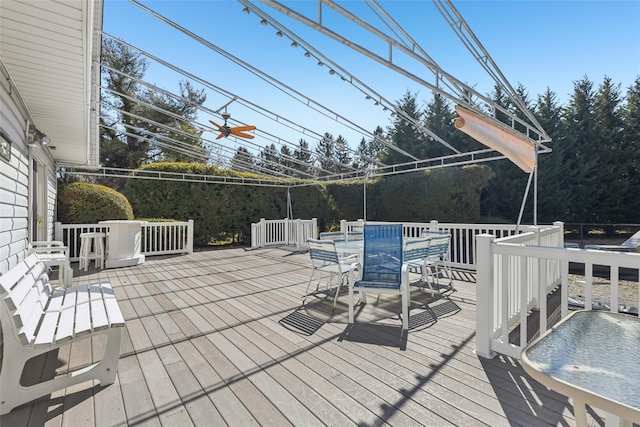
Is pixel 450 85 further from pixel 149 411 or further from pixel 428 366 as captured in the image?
pixel 149 411

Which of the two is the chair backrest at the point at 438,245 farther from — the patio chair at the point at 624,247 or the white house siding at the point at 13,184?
the white house siding at the point at 13,184

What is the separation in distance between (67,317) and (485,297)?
3.16 metres

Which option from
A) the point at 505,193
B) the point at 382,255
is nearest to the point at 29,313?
the point at 382,255

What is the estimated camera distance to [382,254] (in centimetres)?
366

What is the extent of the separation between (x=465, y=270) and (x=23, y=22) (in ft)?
21.4

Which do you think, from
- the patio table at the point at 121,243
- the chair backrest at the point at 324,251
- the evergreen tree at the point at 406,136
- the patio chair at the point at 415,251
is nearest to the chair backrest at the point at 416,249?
the patio chair at the point at 415,251

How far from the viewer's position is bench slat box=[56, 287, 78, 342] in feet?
6.10

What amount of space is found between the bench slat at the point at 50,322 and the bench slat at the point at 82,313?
4.5 inches

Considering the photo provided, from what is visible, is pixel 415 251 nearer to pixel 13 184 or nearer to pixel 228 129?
pixel 13 184

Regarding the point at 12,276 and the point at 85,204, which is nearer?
the point at 12,276

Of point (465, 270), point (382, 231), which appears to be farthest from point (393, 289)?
point (465, 270)

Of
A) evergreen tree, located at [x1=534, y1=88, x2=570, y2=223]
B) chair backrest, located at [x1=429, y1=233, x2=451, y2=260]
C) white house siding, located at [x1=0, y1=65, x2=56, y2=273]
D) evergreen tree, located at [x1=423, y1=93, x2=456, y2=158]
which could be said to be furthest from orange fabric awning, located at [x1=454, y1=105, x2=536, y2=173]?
evergreen tree, located at [x1=423, y1=93, x2=456, y2=158]

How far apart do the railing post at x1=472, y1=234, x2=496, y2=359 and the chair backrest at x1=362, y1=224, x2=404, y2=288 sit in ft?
3.83

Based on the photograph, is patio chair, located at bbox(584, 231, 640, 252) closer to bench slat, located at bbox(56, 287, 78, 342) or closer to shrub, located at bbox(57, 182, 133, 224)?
bench slat, located at bbox(56, 287, 78, 342)
